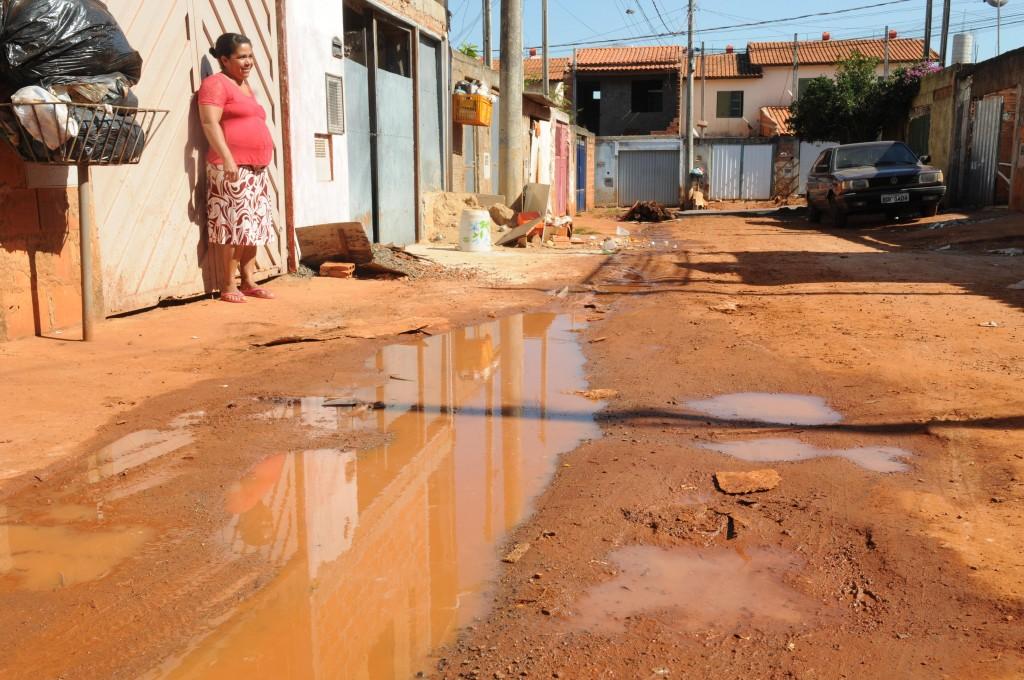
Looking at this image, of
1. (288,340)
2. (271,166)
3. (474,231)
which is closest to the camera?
(288,340)

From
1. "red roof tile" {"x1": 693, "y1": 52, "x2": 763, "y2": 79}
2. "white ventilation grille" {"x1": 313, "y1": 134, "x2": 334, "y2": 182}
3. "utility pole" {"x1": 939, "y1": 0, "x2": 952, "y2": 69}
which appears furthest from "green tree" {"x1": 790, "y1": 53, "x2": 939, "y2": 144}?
"white ventilation grille" {"x1": 313, "y1": 134, "x2": 334, "y2": 182}

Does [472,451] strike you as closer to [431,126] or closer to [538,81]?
[431,126]

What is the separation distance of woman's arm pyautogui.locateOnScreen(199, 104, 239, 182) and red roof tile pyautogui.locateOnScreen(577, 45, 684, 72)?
37.0 meters

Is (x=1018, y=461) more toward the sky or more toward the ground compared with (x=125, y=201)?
more toward the ground

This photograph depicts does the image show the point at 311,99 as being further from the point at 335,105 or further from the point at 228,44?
the point at 228,44

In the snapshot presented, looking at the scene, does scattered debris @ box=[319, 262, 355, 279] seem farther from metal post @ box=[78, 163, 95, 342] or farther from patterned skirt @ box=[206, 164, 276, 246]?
metal post @ box=[78, 163, 95, 342]

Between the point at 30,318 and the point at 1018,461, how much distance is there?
492cm

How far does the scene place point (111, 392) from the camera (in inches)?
172

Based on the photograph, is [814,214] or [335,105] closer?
[335,105]

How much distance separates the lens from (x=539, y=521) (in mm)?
2969

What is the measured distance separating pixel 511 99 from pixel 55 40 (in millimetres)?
9592

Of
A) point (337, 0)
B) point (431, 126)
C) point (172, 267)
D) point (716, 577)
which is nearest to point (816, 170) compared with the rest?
point (431, 126)

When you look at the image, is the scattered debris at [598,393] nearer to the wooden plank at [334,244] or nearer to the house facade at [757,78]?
the wooden plank at [334,244]

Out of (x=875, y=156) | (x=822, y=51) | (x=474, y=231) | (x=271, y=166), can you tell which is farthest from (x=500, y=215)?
(x=822, y=51)
